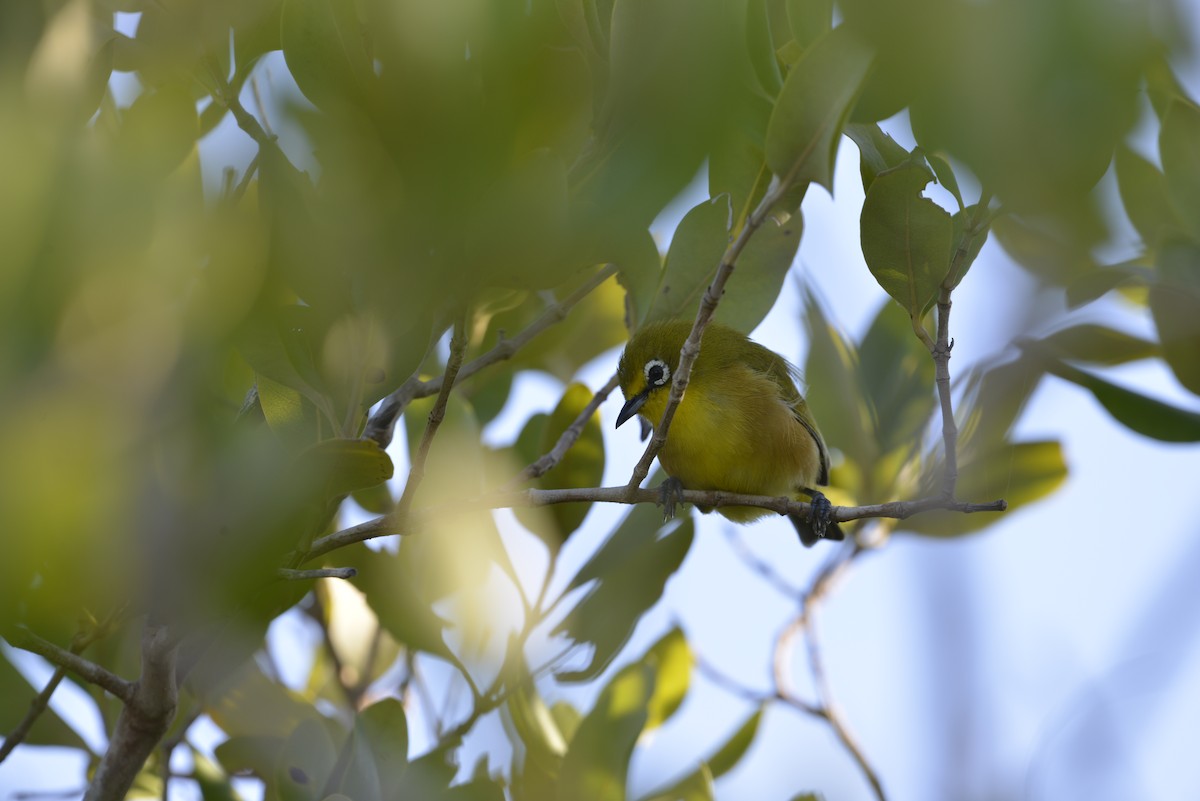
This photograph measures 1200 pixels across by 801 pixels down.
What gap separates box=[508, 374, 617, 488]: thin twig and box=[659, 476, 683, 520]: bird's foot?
1.02 feet

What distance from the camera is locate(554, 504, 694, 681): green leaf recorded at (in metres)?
3.06

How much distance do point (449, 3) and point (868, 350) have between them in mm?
3262

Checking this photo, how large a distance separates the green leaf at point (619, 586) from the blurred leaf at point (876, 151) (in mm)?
1172

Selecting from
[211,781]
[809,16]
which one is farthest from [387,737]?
[809,16]

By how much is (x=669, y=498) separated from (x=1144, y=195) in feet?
5.50

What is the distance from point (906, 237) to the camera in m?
2.33

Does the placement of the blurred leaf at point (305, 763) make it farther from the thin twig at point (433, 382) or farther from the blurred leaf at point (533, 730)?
the thin twig at point (433, 382)

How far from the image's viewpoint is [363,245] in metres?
1.20

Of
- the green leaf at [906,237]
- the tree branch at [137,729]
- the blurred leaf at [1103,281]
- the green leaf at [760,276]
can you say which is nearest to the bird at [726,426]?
the green leaf at [760,276]

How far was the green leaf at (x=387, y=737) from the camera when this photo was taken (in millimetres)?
2576

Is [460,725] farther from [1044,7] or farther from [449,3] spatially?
[1044,7]

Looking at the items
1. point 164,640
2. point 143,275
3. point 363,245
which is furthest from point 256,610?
point 143,275

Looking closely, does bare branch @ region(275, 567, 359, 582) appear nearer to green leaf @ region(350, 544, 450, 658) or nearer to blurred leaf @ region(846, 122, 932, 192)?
green leaf @ region(350, 544, 450, 658)

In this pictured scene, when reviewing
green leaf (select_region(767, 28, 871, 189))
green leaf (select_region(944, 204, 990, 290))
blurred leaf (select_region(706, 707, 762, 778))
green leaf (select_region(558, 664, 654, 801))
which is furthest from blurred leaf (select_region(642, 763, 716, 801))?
green leaf (select_region(767, 28, 871, 189))
